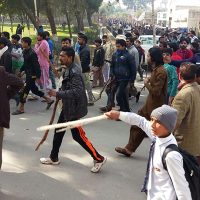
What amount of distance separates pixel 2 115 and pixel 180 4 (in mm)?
66550

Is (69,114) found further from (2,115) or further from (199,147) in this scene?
(199,147)

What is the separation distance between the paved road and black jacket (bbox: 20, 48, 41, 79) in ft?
4.73

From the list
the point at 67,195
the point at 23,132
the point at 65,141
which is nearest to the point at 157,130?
the point at 67,195

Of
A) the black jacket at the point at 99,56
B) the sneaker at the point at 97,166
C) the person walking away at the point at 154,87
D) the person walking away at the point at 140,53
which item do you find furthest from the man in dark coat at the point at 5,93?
the person walking away at the point at 140,53

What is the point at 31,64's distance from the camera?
815 cm

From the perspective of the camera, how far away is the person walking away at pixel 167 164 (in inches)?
107

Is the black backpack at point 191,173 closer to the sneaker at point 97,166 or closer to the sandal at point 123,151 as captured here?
the sneaker at point 97,166

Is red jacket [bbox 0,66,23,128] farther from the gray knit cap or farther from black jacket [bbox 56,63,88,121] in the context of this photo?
the gray knit cap

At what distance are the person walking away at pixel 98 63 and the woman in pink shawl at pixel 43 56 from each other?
175 centimetres

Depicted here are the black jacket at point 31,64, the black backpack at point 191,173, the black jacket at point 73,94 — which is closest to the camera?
the black backpack at point 191,173

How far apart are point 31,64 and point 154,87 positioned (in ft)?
11.4

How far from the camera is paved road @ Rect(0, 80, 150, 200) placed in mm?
4585

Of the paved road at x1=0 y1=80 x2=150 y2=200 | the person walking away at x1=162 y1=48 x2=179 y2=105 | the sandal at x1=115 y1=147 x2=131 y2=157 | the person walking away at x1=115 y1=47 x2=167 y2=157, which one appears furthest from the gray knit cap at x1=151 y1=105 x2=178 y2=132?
the person walking away at x1=162 y1=48 x2=179 y2=105

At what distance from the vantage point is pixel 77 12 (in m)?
28.8
